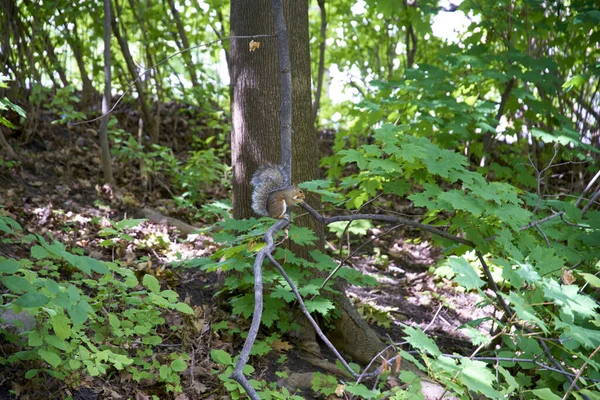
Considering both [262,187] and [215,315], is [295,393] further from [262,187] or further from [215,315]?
[262,187]

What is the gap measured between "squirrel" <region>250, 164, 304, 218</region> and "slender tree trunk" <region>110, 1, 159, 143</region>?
3.73m

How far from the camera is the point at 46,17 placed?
576cm

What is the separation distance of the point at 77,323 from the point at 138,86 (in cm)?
507

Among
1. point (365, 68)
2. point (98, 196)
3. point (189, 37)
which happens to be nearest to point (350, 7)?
point (365, 68)

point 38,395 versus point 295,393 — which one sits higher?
point 38,395

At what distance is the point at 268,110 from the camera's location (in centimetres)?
356

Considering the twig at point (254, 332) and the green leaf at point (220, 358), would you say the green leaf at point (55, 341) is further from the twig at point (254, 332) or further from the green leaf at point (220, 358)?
Answer: the twig at point (254, 332)

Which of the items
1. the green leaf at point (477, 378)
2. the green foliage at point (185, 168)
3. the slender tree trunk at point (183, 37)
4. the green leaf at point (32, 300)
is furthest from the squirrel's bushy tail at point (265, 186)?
the slender tree trunk at point (183, 37)

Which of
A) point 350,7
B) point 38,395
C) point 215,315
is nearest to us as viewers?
point 38,395

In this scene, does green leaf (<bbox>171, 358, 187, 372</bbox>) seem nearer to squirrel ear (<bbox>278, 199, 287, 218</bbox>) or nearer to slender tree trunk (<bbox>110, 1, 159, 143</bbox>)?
squirrel ear (<bbox>278, 199, 287, 218</bbox>)

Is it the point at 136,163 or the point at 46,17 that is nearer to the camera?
the point at 46,17

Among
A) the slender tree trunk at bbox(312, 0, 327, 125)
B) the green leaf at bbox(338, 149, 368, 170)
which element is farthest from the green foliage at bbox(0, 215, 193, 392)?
the slender tree trunk at bbox(312, 0, 327, 125)

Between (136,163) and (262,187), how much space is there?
3.83 metres

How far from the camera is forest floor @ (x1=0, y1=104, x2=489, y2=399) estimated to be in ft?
10.1
